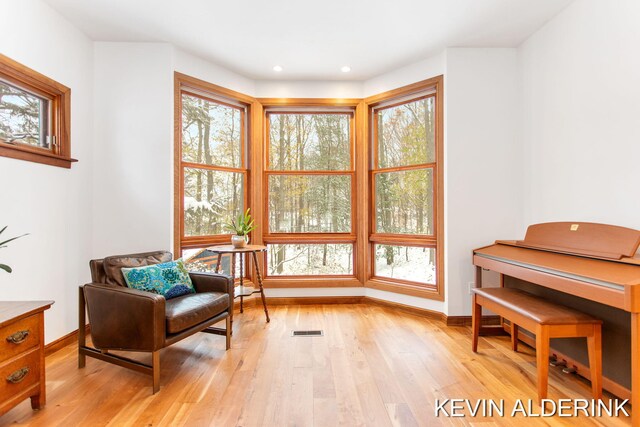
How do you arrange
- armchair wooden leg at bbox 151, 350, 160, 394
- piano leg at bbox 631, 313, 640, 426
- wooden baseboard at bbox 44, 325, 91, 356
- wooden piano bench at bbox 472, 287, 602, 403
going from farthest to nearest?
wooden baseboard at bbox 44, 325, 91, 356, armchair wooden leg at bbox 151, 350, 160, 394, wooden piano bench at bbox 472, 287, 602, 403, piano leg at bbox 631, 313, 640, 426

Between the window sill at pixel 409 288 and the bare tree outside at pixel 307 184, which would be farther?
the bare tree outside at pixel 307 184

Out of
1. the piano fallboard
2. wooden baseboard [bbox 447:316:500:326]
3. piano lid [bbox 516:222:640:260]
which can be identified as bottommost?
wooden baseboard [bbox 447:316:500:326]

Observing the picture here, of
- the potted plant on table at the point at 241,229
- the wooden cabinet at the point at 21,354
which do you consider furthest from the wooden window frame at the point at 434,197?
the wooden cabinet at the point at 21,354

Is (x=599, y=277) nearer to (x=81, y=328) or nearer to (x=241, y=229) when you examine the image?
(x=241, y=229)

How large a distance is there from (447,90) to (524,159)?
3.44ft

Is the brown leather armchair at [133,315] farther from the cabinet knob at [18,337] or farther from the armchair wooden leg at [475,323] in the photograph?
the armchair wooden leg at [475,323]

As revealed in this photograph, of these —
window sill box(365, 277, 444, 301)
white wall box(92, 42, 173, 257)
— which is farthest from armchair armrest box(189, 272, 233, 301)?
window sill box(365, 277, 444, 301)

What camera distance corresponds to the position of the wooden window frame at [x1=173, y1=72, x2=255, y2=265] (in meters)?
3.37

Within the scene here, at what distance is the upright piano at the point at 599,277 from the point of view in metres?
1.63

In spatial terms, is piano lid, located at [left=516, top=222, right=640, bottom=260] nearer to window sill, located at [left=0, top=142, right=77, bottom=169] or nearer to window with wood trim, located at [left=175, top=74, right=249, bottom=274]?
window with wood trim, located at [left=175, top=74, right=249, bottom=274]

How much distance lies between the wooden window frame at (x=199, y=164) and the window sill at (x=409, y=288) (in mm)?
1835

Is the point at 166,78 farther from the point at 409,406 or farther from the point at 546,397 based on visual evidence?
the point at 546,397

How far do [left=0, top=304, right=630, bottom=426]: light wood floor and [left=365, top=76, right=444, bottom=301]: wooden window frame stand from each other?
0.66 metres

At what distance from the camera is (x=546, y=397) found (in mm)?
1967
